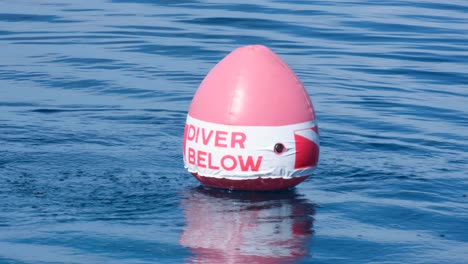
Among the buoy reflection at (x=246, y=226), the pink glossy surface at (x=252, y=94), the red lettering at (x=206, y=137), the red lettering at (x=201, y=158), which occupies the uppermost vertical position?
the pink glossy surface at (x=252, y=94)

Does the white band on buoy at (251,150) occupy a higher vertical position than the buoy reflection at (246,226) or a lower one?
higher

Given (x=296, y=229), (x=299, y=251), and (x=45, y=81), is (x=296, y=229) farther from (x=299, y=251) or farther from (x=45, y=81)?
(x=45, y=81)

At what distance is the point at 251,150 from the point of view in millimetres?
8352

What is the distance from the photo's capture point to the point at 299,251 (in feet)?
24.1

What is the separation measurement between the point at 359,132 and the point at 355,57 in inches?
215

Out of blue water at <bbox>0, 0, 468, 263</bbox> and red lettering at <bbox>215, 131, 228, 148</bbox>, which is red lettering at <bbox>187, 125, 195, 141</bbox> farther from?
blue water at <bbox>0, 0, 468, 263</bbox>

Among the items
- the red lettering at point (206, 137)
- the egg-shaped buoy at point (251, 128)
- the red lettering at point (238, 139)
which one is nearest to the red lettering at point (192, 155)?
the egg-shaped buoy at point (251, 128)

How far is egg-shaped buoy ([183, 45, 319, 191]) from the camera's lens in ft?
27.5

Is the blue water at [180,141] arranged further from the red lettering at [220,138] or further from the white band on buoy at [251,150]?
the red lettering at [220,138]

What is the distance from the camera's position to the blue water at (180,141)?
755 cm

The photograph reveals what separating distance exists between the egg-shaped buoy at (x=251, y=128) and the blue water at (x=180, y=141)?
0.25 m

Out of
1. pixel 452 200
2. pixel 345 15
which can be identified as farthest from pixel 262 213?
pixel 345 15

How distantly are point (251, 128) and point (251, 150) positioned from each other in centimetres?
18

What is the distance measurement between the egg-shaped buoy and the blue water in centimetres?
25
